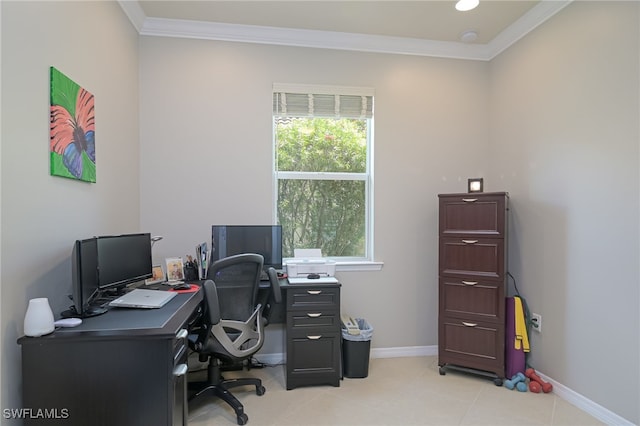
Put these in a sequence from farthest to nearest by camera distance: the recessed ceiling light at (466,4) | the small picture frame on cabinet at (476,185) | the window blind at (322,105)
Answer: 1. the window blind at (322,105)
2. the small picture frame on cabinet at (476,185)
3. the recessed ceiling light at (466,4)

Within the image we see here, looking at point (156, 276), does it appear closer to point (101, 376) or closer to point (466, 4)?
point (101, 376)

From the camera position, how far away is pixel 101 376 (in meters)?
1.51

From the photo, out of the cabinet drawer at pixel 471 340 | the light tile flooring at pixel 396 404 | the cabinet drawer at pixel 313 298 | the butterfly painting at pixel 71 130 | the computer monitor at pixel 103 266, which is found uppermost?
the butterfly painting at pixel 71 130

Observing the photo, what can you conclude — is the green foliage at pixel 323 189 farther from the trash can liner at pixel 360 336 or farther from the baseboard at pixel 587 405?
the baseboard at pixel 587 405

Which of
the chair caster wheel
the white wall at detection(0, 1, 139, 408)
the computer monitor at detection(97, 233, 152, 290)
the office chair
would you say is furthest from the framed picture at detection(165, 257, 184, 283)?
the chair caster wheel

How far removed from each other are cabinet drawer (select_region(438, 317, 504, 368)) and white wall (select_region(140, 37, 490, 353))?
16.0 inches

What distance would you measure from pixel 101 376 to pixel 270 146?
2.13 meters

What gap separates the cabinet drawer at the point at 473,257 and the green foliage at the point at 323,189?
0.78m

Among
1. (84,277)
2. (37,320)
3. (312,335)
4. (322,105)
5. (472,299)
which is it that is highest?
(322,105)

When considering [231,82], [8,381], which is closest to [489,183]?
[231,82]

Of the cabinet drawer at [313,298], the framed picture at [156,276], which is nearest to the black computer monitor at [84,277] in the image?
the framed picture at [156,276]

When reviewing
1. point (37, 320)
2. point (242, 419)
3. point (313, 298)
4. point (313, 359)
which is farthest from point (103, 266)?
point (313, 359)

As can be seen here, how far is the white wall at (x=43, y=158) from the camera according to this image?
4.86 feet

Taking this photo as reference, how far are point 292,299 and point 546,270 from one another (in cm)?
197
